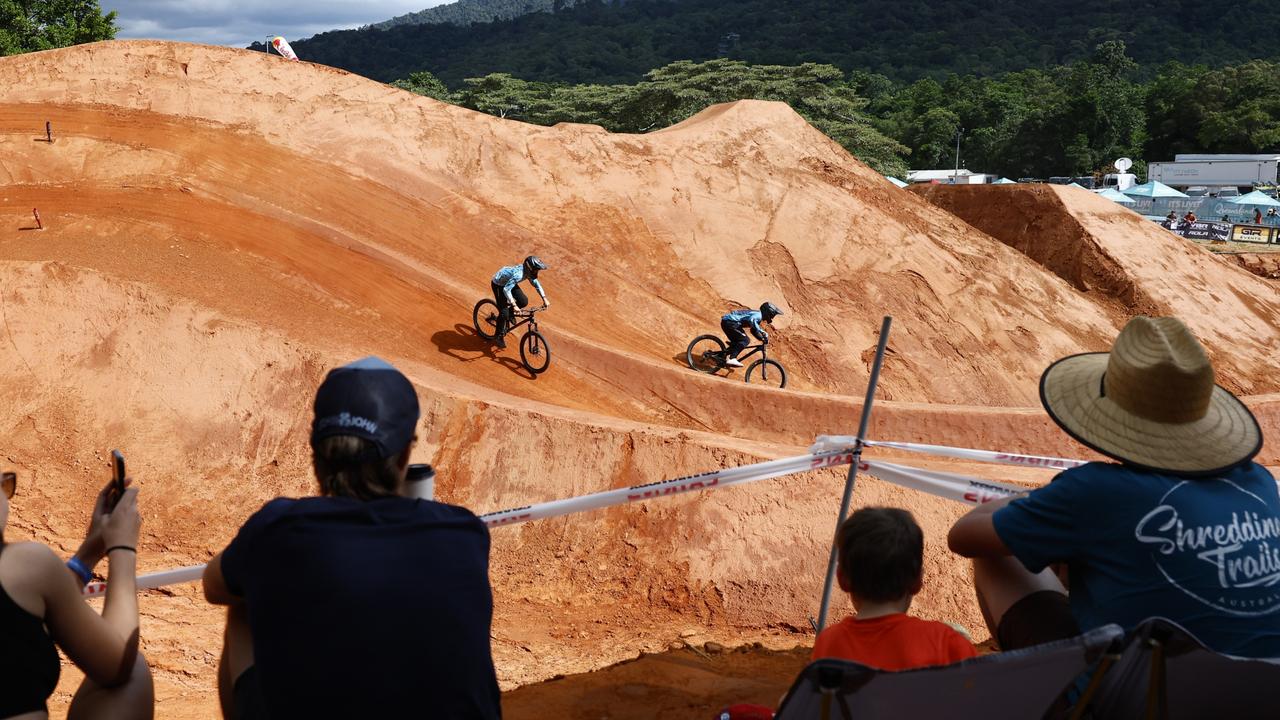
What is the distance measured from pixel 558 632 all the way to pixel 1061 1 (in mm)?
215779

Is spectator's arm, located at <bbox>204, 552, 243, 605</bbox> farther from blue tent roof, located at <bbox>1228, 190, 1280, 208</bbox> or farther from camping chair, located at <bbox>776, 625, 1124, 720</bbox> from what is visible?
blue tent roof, located at <bbox>1228, 190, 1280, 208</bbox>

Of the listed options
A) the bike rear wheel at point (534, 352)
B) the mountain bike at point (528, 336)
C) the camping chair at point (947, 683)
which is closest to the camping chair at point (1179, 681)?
the camping chair at point (947, 683)

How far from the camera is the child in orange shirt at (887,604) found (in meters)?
2.65

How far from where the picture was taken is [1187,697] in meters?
2.54

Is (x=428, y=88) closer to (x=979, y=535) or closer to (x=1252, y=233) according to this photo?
(x=1252, y=233)

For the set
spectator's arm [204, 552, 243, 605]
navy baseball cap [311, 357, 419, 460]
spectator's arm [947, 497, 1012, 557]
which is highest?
navy baseball cap [311, 357, 419, 460]

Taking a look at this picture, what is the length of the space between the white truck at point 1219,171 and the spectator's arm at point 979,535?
2640 inches

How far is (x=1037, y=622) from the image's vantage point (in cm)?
315

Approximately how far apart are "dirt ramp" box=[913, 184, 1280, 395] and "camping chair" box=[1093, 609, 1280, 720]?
1966 centimetres

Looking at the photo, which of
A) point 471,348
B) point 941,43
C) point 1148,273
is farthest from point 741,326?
point 941,43

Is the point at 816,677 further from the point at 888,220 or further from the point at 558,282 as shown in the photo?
the point at 888,220

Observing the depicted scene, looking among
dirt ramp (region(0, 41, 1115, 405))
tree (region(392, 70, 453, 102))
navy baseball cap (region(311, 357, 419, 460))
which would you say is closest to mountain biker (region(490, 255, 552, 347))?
dirt ramp (region(0, 41, 1115, 405))

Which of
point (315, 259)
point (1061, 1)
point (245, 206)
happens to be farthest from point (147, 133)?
point (1061, 1)

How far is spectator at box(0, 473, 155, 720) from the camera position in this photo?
2.35 meters
